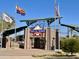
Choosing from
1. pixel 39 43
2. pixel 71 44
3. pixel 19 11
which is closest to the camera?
pixel 71 44

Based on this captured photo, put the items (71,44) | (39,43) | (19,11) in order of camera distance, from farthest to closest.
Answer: (39,43), (19,11), (71,44)

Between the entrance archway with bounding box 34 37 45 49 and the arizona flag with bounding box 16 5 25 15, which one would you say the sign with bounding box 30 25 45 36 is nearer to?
the entrance archway with bounding box 34 37 45 49

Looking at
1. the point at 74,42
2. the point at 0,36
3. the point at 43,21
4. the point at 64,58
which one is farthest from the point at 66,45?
the point at 0,36

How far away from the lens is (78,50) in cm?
3309

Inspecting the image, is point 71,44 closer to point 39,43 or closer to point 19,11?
point 19,11

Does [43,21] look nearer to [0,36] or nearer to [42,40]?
[42,40]

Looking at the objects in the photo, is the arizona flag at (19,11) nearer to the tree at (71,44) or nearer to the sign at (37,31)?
the sign at (37,31)

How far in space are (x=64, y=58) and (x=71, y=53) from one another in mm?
4378

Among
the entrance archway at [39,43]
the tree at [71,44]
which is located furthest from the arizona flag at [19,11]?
the tree at [71,44]

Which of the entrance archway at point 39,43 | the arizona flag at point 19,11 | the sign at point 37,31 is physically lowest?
the entrance archway at point 39,43

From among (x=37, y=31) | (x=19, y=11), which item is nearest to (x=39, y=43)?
(x=37, y=31)

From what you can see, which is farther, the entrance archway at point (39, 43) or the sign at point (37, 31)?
the entrance archway at point (39, 43)

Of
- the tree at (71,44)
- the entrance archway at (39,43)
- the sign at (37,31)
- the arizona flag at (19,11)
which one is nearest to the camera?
the tree at (71,44)

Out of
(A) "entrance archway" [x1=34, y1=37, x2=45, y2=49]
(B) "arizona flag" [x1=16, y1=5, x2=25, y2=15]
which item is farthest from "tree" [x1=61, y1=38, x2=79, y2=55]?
(B) "arizona flag" [x1=16, y1=5, x2=25, y2=15]
